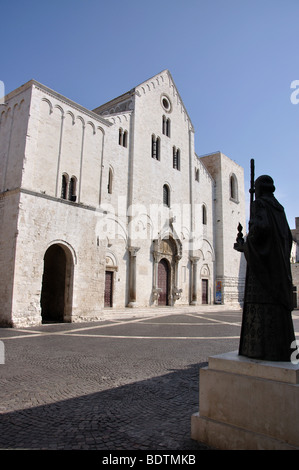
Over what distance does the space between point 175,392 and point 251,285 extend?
102 inches

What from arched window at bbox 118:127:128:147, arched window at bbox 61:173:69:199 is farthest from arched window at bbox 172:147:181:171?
arched window at bbox 61:173:69:199

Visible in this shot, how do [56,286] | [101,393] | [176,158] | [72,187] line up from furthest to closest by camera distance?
[176,158] < [56,286] < [72,187] < [101,393]

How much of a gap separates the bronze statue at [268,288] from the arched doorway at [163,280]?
1980cm

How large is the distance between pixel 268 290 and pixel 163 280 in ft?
67.8

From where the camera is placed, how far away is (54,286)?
655 inches

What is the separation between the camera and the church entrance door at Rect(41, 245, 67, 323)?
16000 mm

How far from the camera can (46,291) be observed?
17078mm

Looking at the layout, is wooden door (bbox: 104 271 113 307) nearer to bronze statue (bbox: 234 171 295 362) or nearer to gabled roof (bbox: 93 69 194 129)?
gabled roof (bbox: 93 69 194 129)

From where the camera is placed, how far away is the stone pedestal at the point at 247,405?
8.95 feet

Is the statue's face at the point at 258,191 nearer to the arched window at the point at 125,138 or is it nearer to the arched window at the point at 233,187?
the arched window at the point at 125,138

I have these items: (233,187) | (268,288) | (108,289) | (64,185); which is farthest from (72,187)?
(233,187)

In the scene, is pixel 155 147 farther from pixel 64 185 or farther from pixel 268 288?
pixel 268 288
